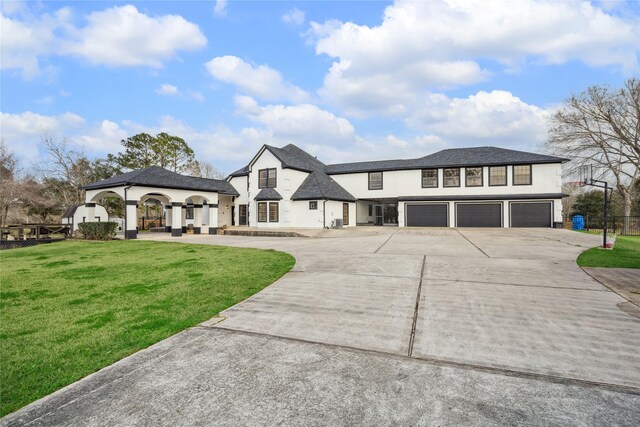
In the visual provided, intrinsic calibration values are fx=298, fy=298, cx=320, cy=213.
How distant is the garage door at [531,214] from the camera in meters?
25.8

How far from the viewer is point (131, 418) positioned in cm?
241

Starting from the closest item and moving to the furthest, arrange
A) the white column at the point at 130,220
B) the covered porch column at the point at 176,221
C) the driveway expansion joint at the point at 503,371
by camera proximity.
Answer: the driveway expansion joint at the point at 503,371
the white column at the point at 130,220
the covered porch column at the point at 176,221

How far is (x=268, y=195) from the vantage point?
27.8 metres

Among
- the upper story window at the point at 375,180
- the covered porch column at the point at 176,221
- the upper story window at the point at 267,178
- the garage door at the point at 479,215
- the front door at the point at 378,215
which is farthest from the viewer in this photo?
the front door at the point at 378,215

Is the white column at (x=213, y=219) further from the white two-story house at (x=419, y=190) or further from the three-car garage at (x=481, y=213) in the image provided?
the three-car garage at (x=481, y=213)

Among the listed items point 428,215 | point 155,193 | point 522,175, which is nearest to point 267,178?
point 155,193

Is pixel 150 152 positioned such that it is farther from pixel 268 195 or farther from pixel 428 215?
pixel 428 215

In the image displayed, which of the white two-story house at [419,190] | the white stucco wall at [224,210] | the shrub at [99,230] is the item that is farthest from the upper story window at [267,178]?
the shrub at [99,230]

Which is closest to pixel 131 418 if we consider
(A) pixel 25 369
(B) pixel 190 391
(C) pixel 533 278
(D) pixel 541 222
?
(B) pixel 190 391

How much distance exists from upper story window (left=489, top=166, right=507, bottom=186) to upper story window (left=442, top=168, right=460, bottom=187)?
270 centimetres

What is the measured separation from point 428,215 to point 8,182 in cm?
3912

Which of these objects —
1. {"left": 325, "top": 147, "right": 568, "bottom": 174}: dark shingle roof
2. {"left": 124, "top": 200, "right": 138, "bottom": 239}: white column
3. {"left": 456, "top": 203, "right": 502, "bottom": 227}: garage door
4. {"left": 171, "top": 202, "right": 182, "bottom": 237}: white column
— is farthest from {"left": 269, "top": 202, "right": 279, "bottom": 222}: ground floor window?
{"left": 456, "top": 203, "right": 502, "bottom": 227}: garage door

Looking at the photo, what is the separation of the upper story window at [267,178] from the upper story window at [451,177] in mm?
15927

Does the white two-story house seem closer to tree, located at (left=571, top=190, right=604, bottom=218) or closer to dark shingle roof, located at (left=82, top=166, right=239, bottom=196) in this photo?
dark shingle roof, located at (left=82, top=166, right=239, bottom=196)
